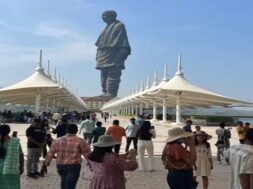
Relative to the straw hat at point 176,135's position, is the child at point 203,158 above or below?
below

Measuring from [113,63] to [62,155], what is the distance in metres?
142

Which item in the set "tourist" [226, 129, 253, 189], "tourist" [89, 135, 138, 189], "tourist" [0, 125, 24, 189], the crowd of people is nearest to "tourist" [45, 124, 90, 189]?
the crowd of people

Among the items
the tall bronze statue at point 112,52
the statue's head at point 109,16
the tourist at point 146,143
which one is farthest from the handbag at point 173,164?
the statue's head at point 109,16

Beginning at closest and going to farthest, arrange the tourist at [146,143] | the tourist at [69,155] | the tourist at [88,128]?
the tourist at [69,155] → the tourist at [146,143] → the tourist at [88,128]

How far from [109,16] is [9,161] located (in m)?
148

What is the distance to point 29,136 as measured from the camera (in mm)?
11023

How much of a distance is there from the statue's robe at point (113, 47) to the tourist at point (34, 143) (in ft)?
448

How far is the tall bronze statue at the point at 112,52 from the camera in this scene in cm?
14850

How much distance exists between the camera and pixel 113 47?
14850 cm

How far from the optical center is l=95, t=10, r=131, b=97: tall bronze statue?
148 metres

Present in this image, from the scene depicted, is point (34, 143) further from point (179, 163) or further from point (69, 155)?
point (179, 163)

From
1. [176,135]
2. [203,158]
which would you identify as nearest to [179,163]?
[176,135]

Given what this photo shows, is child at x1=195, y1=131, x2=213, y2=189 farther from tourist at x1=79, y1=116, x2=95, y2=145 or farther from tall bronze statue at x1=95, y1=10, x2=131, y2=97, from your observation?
tall bronze statue at x1=95, y1=10, x2=131, y2=97

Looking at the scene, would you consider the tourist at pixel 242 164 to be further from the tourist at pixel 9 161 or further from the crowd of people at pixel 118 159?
the tourist at pixel 9 161
